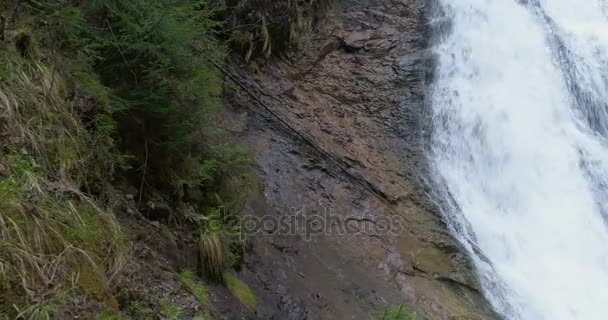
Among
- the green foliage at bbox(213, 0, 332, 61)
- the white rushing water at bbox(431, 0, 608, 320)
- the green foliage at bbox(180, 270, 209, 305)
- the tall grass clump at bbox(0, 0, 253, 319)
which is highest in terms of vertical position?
the tall grass clump at bbox(0, 0, 253, 319)

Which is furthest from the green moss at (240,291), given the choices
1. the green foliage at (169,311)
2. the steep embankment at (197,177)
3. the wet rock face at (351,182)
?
the green foliage at (169,311)

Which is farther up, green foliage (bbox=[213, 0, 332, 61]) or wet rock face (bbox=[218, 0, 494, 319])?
green foliage (bbox=[213, 0, 332, 61])

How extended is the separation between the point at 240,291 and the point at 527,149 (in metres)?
7.94

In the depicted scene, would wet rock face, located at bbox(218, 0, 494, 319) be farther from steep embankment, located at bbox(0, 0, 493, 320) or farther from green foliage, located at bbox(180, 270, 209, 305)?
green foliage, located at bbox(180, 270, 209, 305)

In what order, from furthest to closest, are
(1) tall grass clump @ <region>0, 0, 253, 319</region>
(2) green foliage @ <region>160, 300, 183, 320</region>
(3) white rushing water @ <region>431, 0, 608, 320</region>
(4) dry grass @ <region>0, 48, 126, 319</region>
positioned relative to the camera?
(3) white rushing water @ <region>431, 0, 608, 320</region> → (2) green foliage @ <region>160, 300, 183, 320</region> → (1) tall grass clump @ <region>0, 0, 253, 319</region> → (4) dry grass @ <region>0, 48, 126, 319</region>

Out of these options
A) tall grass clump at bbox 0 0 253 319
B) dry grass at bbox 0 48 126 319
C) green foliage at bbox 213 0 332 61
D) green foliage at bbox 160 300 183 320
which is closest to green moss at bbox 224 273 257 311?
tall grass clump at bbox 0 0 253 319

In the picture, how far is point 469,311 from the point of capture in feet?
25.9

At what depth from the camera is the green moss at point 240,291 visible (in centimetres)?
560

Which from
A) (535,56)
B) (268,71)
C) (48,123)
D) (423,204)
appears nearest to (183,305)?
(48,123)

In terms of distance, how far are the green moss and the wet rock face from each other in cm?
21

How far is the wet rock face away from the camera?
23.6ft

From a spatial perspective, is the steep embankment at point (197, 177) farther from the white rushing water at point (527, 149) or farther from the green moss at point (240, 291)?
the white rushing water at point (527, 149)

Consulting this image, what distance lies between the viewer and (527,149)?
11633 millimetres

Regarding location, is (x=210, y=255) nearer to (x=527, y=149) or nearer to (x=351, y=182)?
(x=351, y=182)
